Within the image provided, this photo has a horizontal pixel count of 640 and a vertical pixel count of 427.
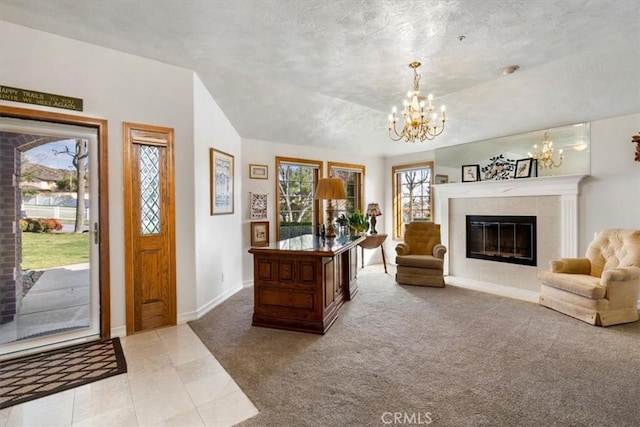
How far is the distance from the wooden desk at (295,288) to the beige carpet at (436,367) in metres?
0.14

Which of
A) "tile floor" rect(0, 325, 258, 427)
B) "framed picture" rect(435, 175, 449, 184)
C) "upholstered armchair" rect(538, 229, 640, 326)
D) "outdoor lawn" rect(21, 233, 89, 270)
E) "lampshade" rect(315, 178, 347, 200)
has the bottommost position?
"tile floor" rect(0, 325, 258, 427)

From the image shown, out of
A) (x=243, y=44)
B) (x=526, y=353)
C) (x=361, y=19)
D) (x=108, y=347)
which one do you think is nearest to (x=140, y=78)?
(x=243, y=44)

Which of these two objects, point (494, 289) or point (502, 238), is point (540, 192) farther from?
point (494, 289)

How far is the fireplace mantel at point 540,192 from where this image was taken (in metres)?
4.00

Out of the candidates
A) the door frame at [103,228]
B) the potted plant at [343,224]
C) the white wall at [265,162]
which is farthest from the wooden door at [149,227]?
the potted plant at [343,224]

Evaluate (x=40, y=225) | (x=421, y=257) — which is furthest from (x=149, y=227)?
(x=421, y=257)

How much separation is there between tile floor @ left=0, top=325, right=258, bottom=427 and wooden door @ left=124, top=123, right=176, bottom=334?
631mm

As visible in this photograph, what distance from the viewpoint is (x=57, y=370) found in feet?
7.65

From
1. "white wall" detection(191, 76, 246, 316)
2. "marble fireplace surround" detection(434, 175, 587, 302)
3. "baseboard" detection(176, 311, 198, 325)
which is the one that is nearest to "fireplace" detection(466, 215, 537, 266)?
"marble fireplace surround" detection(434, 175, 587, 302)

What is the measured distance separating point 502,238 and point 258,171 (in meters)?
4.06

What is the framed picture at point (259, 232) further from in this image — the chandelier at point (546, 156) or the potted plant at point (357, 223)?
the chandelier at point (546, 156)

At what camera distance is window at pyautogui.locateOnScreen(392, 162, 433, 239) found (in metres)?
5.95

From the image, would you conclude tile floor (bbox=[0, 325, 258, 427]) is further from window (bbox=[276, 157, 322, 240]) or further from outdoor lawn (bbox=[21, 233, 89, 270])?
window (bbox=[276, 157, 322, 240])

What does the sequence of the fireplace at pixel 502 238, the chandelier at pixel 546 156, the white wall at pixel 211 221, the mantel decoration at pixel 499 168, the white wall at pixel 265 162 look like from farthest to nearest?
the white wall at pixel 265 162 → the mantel decoration at pixel 499 168 → the fireplace at pixel 502 238 → the chandelier at pixel 546 156 → the white wall at pixel 211 221
